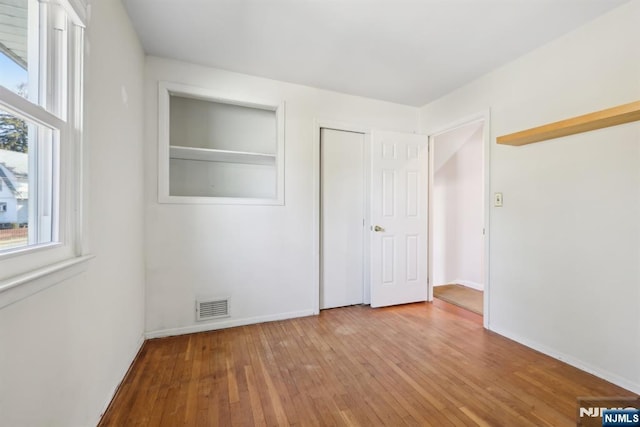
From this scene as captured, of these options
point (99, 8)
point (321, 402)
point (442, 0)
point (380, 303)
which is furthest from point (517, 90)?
point (99, 8)

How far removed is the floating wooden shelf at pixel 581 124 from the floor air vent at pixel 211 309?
115 inches

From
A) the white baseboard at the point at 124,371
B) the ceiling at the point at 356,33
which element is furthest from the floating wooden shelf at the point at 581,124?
the white baseboard at the point at 124,371

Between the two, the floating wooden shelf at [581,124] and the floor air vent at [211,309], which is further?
the floor air vent at [211,309]

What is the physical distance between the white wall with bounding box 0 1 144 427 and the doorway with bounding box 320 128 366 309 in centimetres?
180

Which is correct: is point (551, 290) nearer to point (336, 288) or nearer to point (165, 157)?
point (336, 288)

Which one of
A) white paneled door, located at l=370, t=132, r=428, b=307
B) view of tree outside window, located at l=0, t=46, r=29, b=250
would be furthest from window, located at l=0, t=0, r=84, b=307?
white paneled door, located at l=370, t=132, r=428, b=307

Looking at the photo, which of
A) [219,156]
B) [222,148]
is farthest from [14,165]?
[222,148]

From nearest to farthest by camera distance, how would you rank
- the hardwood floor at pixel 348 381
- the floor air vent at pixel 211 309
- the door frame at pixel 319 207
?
1. the hardwood floor at pixel 348 381
2. the floor air vent at pixel 211 309
3. the door frame at pixel 319 207

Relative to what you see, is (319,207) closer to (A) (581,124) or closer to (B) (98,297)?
(B) (98,297)

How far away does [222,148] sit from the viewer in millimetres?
3080

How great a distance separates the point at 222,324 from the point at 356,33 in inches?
110

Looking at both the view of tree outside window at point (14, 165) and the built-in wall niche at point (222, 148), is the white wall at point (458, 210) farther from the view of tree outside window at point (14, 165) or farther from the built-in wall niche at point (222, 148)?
the view of tree outside window at point (14, 165)

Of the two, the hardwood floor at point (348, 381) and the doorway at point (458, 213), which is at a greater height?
the doorway at point (458, 213)

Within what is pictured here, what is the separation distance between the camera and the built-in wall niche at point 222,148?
2742 millimetres
